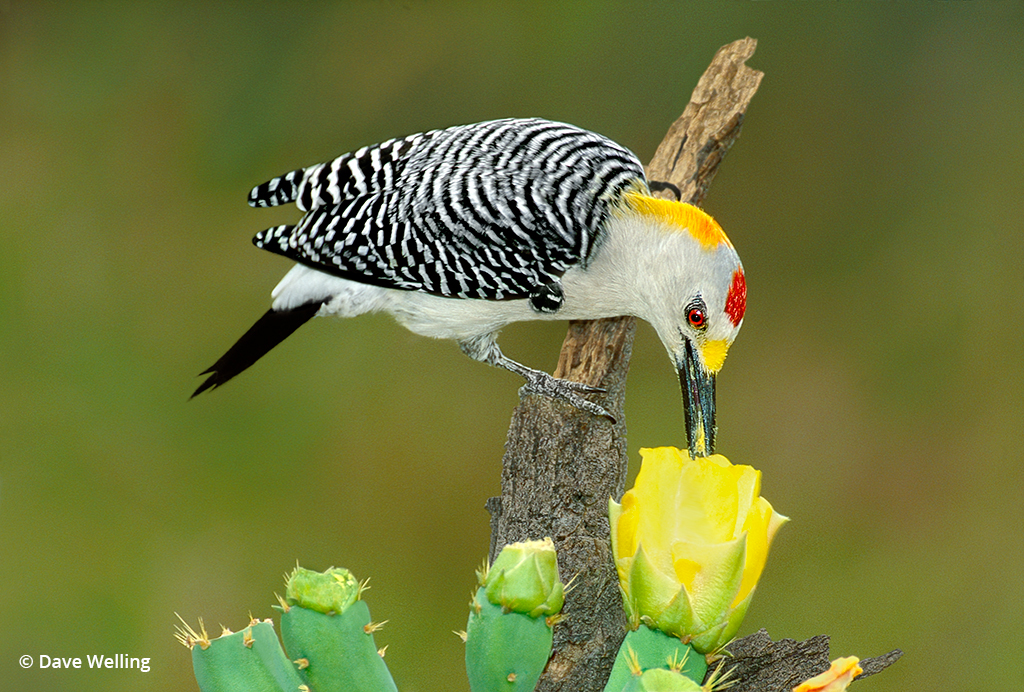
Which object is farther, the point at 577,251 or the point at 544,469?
the point at 577,251

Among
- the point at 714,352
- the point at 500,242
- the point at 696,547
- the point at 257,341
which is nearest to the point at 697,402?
the point at 714,352

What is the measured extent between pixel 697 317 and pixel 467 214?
30 centimetres

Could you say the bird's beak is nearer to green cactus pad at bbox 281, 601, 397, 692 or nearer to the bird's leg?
the bird's leg

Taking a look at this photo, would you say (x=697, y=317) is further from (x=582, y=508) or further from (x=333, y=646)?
(x=333, y=646)

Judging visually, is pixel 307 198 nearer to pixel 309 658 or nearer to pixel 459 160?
pixel 459 160

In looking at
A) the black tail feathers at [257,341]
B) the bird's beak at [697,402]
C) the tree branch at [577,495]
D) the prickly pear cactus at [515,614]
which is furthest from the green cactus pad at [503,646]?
the black tail feathers at [257,341]

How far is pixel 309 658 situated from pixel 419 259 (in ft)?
1.84

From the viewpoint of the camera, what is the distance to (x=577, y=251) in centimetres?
101

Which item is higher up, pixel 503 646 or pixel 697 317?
pixel 697 317

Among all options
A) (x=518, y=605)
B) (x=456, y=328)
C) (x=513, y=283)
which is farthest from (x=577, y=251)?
(x=518, y=605)

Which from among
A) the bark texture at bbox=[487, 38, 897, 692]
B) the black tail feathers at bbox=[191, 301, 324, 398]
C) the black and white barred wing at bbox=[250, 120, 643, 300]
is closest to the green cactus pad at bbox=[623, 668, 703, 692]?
the bark texture at bbox=[487, 38, 897, 692]

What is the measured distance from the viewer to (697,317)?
0.92m

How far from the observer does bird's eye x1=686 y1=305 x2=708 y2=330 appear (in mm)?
914

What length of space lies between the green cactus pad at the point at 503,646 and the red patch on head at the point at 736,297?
0.47 m
